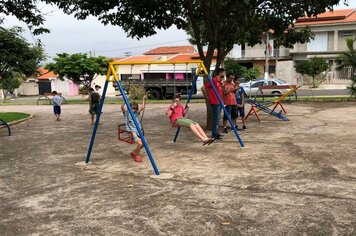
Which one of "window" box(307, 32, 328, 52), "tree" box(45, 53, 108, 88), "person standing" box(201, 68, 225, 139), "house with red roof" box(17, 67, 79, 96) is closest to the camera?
"person standing" box(201, 68, 225, 139)

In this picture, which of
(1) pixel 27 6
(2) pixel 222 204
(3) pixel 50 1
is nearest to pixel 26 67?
(1) pixel 27 6

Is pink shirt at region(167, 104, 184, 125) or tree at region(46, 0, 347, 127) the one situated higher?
tree at region(46, 0, 347, 127)

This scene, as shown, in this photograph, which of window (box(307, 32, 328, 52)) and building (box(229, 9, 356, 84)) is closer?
building (box(229, 9, 356, 84))

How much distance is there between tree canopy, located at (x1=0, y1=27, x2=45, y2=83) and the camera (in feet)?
63.2

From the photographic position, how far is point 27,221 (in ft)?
15.2

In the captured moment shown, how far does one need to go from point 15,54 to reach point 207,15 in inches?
505

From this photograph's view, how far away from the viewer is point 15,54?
1970 cm

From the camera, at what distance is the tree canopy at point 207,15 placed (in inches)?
419

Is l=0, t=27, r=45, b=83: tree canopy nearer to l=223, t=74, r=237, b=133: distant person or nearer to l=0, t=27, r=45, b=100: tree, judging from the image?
l=0, t=27, r=45, b=100: tree

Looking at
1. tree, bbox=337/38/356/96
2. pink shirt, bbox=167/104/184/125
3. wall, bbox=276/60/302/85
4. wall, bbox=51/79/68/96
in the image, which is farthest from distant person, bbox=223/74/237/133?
wall, bbox=51/79/68/96

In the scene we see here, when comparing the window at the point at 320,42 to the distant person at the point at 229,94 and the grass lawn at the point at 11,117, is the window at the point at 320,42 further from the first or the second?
the distant person at the point at 229,94

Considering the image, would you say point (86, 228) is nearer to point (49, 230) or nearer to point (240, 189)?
point (49, 230)

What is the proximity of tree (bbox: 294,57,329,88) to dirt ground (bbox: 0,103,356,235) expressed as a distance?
27.9 meters

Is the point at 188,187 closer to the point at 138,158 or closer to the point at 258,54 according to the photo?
the point at 138,158
